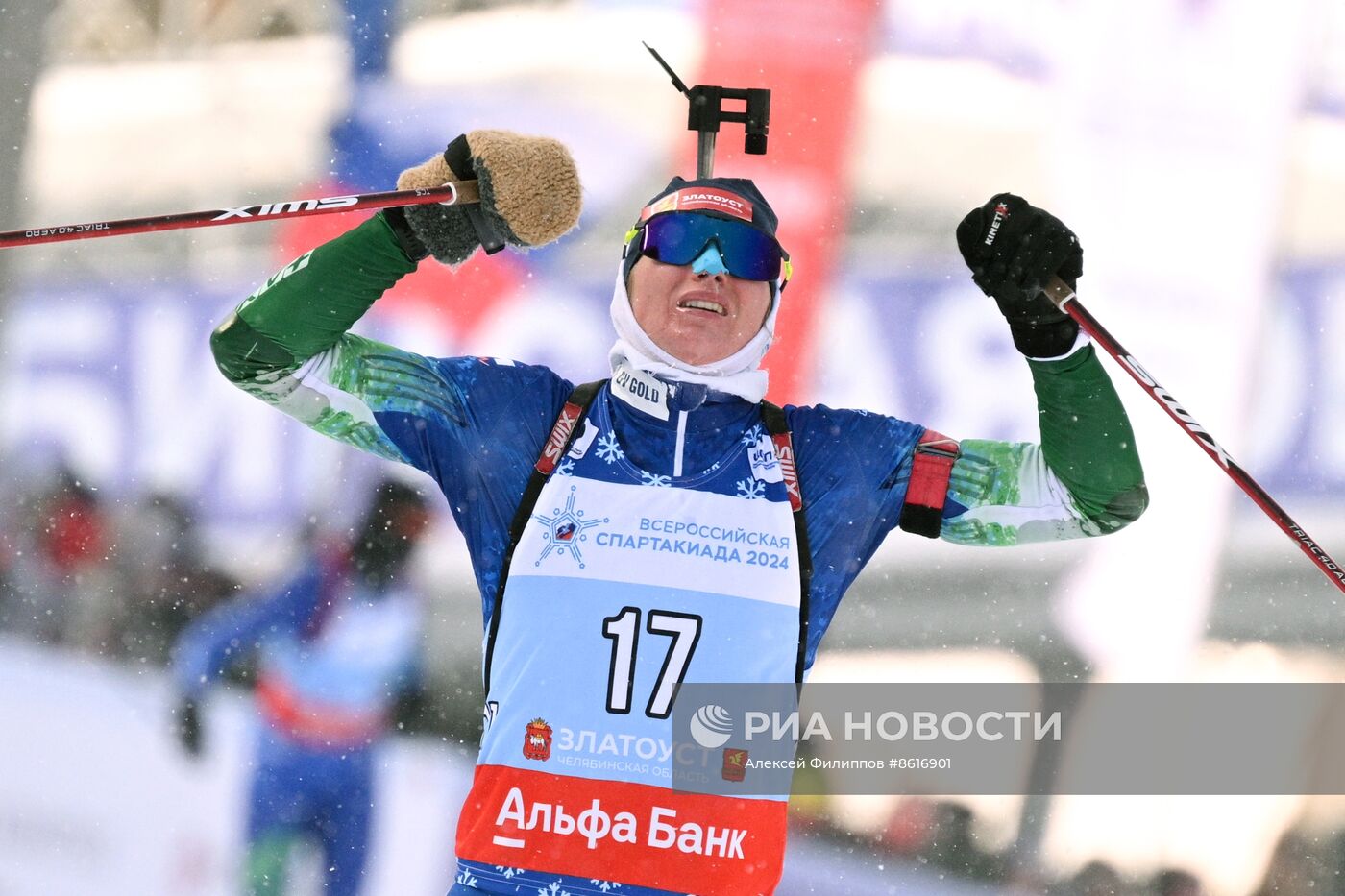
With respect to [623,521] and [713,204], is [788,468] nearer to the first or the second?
[623,521]

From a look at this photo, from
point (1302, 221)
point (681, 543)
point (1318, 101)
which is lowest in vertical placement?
point (681, 543)

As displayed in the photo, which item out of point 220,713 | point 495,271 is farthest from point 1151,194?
point 220,713

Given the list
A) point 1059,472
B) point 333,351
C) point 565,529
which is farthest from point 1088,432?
point 333,351

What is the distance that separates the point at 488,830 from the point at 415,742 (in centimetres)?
275

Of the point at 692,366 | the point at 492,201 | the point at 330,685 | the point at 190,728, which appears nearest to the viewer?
the point at 492,201

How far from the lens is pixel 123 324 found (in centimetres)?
586

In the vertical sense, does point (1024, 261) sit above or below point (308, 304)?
above

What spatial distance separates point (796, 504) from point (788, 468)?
8cm

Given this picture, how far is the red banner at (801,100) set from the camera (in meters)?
5.58

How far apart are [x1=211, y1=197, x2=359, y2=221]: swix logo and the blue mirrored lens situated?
61cm

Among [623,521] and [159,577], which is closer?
[623,521]

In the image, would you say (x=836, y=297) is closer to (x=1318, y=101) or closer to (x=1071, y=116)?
(x=1071, y=116)

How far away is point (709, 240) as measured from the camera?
3145 millimetres

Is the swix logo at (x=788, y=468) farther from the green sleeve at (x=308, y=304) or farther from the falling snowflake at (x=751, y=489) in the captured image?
the green sleeve at (x=308, y=304)
